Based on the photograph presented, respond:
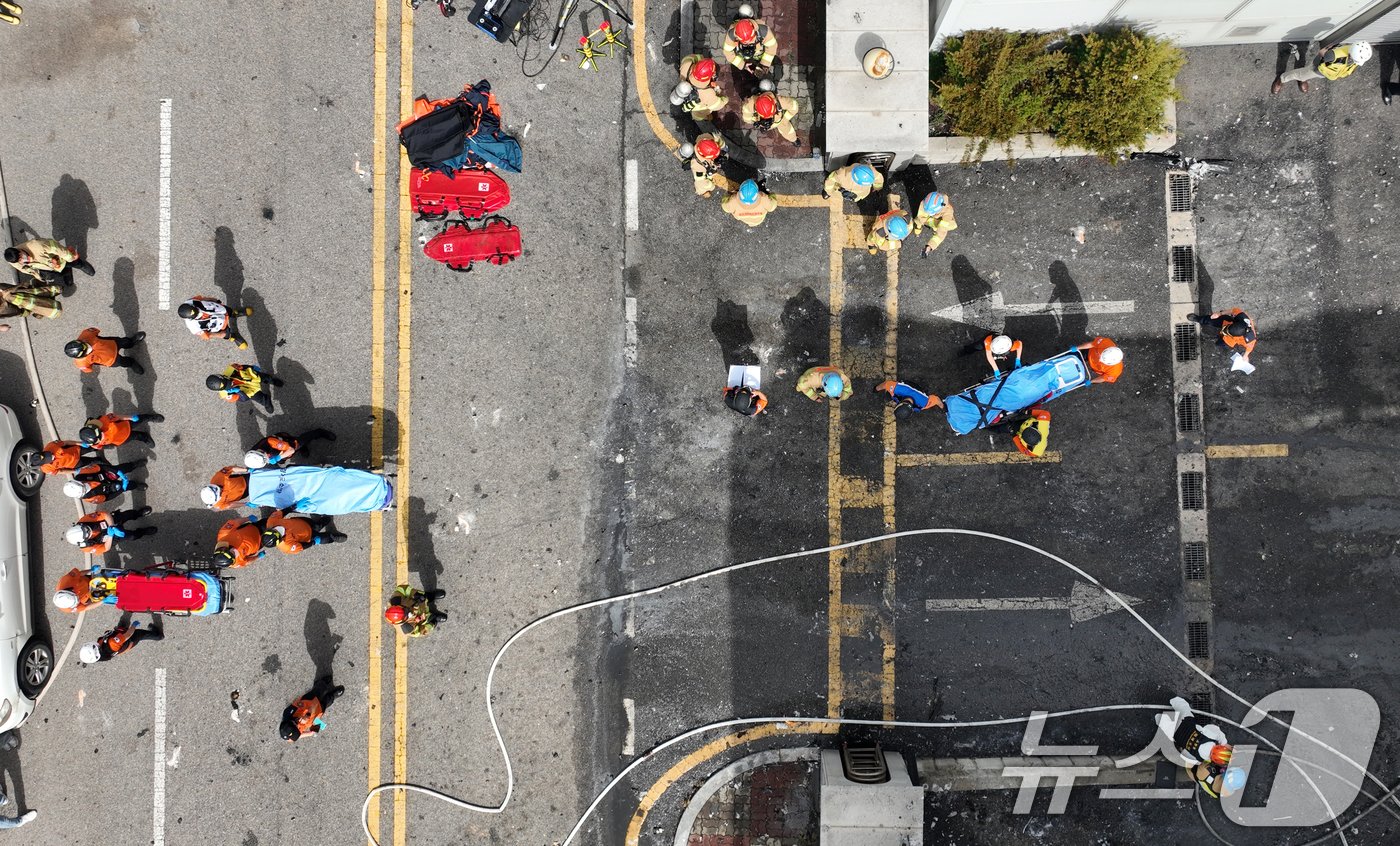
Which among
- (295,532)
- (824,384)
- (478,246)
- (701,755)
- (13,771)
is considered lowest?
(13,771)

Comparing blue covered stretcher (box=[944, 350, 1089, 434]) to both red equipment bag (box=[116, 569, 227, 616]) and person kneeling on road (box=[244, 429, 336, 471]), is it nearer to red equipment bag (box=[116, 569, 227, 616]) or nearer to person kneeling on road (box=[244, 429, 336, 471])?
person kneeling on road (box=[244, 429, 336, 471])

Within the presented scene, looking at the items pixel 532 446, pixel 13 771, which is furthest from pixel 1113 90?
pixel 13 771

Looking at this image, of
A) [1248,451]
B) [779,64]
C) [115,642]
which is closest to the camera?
[115,642]

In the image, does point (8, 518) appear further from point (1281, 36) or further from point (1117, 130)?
point (1281, 36)

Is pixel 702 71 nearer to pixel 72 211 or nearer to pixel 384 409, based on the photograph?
pixel 384 409

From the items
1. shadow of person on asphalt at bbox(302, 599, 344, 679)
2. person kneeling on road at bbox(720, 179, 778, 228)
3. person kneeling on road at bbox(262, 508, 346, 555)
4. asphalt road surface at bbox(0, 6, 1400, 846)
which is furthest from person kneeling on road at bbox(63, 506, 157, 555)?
person kneeling on road at bbox(720, 179, 778, 228)

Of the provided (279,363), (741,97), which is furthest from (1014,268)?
(279,363)

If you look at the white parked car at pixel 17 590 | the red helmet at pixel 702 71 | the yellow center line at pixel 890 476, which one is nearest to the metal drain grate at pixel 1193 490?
the yellow center line at pixel 890 476
